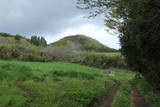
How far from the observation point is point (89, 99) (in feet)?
33.0

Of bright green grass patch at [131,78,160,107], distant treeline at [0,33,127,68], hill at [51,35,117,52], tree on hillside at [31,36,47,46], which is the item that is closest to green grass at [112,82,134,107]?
bright green grass patch at [131,78,160,107]

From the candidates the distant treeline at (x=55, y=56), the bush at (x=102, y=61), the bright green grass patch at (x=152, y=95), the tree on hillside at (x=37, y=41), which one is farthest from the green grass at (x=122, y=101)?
the tree on hillside at (x=37, y=41)

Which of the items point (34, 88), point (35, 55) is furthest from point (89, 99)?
point (35, 55)

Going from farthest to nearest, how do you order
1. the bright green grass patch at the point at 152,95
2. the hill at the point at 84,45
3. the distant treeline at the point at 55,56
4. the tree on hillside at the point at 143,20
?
the hill at the point at 84,45 → the distant treeline at the point at 55,56 → the bright green grass patch at the point at 152,95 → the tree on hillside at the point at 143,20

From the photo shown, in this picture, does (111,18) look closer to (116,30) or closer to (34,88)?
(116,30)

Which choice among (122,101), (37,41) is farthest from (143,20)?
(37,41)

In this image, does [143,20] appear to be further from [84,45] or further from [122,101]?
[84,45]

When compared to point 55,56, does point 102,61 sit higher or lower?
lower

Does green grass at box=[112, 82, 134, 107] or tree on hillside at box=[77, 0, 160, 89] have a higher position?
tree on hillside at box=[77, 0, 160, 89]

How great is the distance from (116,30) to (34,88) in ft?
20.8

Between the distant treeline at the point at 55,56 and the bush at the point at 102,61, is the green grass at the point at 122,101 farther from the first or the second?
the bush at the point at 102,61

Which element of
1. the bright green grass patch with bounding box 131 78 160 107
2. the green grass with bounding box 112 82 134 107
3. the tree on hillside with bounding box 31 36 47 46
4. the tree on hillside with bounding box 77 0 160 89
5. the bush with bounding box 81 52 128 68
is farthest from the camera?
the tree on hillside with bounding box 31 36 47 46

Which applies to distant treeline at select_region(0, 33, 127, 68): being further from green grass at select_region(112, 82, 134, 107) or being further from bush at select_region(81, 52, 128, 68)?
green grass at select_region(112, 82, 134, 107)

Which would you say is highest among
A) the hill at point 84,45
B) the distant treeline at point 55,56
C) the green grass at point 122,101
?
the hill at point 84,45
